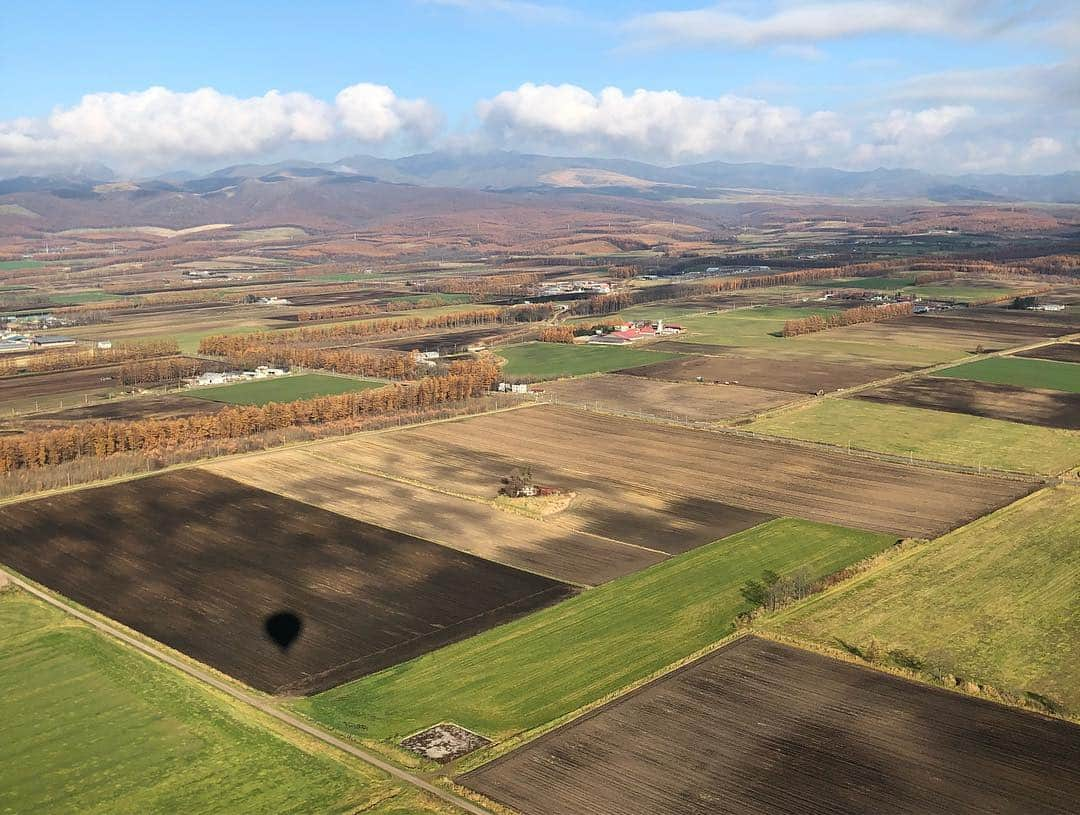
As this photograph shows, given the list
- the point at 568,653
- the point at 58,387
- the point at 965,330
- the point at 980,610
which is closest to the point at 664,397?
the point at 980,610

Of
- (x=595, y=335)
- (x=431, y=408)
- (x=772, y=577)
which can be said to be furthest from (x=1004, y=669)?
(x=595, y=335)

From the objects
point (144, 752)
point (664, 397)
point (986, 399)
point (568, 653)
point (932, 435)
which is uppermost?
point (986, 399)

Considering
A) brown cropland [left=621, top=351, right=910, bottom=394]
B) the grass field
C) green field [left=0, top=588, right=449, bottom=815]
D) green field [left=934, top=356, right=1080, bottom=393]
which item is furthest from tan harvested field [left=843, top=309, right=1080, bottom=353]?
green field [left=0, top=588, right=449, bottom=815]

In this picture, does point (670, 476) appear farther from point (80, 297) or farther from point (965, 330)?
point (80, 297)

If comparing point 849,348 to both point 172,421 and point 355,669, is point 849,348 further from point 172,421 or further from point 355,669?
point 355,669

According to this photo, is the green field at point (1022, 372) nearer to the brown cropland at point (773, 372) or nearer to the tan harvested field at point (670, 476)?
the brown cropland at point (773, 372)

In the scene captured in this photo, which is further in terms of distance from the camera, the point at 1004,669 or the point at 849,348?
the point at 849,348
